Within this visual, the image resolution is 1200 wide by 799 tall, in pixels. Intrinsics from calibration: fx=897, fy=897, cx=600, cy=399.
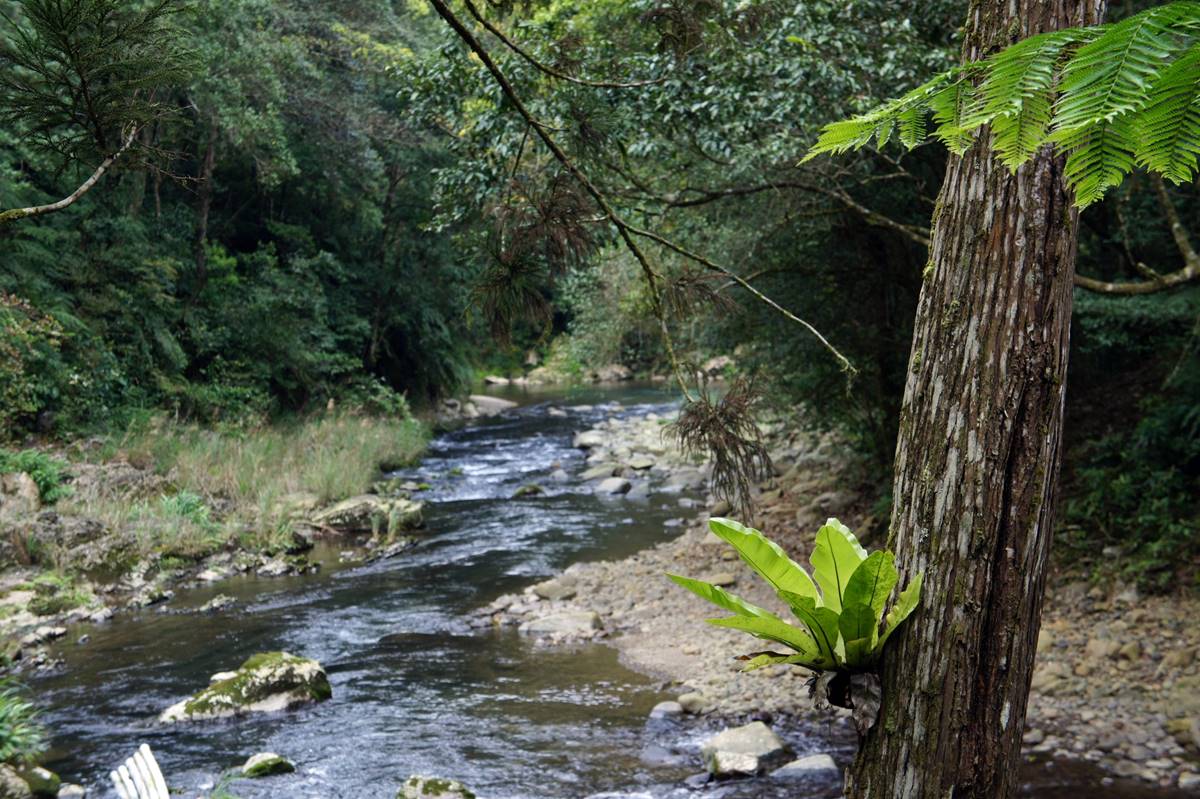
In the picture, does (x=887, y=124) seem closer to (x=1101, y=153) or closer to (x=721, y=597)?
(x=1101, y=153)

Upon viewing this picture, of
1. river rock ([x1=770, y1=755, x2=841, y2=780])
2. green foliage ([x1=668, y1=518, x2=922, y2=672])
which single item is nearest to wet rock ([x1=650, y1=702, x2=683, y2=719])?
river rock ([x1=770, y1=755, x2=841, y2=780])

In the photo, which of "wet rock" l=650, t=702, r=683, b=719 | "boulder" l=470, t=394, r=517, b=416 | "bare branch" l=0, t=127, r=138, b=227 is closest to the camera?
"bare branch" l=0, t=127, r=138, b=227

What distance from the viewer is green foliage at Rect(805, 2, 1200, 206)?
3.88 feet

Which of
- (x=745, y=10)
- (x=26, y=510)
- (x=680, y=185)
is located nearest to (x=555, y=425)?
(x=26, y=510)

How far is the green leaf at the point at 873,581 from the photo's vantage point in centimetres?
179

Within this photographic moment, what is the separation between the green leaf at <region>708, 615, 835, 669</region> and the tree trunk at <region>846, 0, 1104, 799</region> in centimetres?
15

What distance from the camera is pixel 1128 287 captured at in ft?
16.5

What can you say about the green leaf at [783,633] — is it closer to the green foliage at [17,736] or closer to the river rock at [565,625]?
the green foliage at [17,736]

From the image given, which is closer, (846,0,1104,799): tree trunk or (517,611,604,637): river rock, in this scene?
(846,0,1104,799): tree trunk

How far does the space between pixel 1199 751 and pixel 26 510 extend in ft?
35.6

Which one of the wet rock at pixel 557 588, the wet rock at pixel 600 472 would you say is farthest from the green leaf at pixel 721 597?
the wet rock at pixel 600 472

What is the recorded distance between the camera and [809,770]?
536 cm

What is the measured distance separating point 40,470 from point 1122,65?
1193 centimetres

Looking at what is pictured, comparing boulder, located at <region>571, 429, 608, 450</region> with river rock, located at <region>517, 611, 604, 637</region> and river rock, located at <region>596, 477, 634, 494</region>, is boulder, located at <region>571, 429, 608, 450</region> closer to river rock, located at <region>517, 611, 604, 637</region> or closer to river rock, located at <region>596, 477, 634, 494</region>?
river rock, located at <region>596, 477, 634, 494</region>
